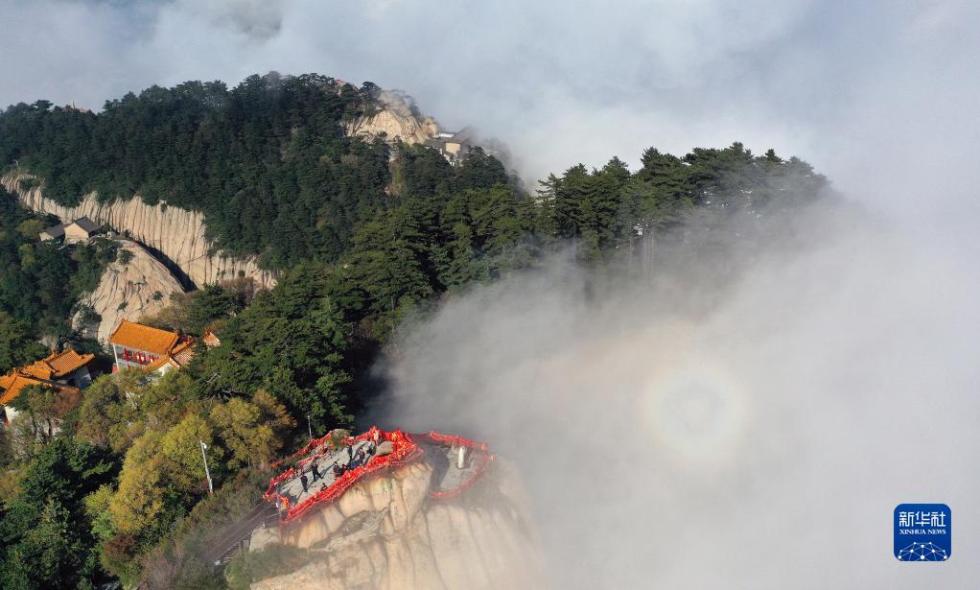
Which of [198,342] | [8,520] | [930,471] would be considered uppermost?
[198,342]

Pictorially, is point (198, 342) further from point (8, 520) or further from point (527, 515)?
point (527, 515)

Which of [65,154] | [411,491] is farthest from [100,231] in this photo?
[411,491]

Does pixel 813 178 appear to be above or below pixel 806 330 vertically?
above

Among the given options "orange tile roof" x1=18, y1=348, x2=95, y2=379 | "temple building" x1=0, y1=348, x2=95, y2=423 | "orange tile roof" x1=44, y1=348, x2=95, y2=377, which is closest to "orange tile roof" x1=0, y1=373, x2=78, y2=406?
"temple building" x1=0, y1=348, x2=95, y2=423

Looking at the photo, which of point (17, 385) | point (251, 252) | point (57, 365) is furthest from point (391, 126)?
point (17, 385)

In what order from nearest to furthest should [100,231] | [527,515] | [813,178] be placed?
[527,515] → [813,178] → [100,231]

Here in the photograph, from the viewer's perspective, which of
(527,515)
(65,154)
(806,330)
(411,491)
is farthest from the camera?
(65,154)

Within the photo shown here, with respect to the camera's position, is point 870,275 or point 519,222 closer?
point 870,275
